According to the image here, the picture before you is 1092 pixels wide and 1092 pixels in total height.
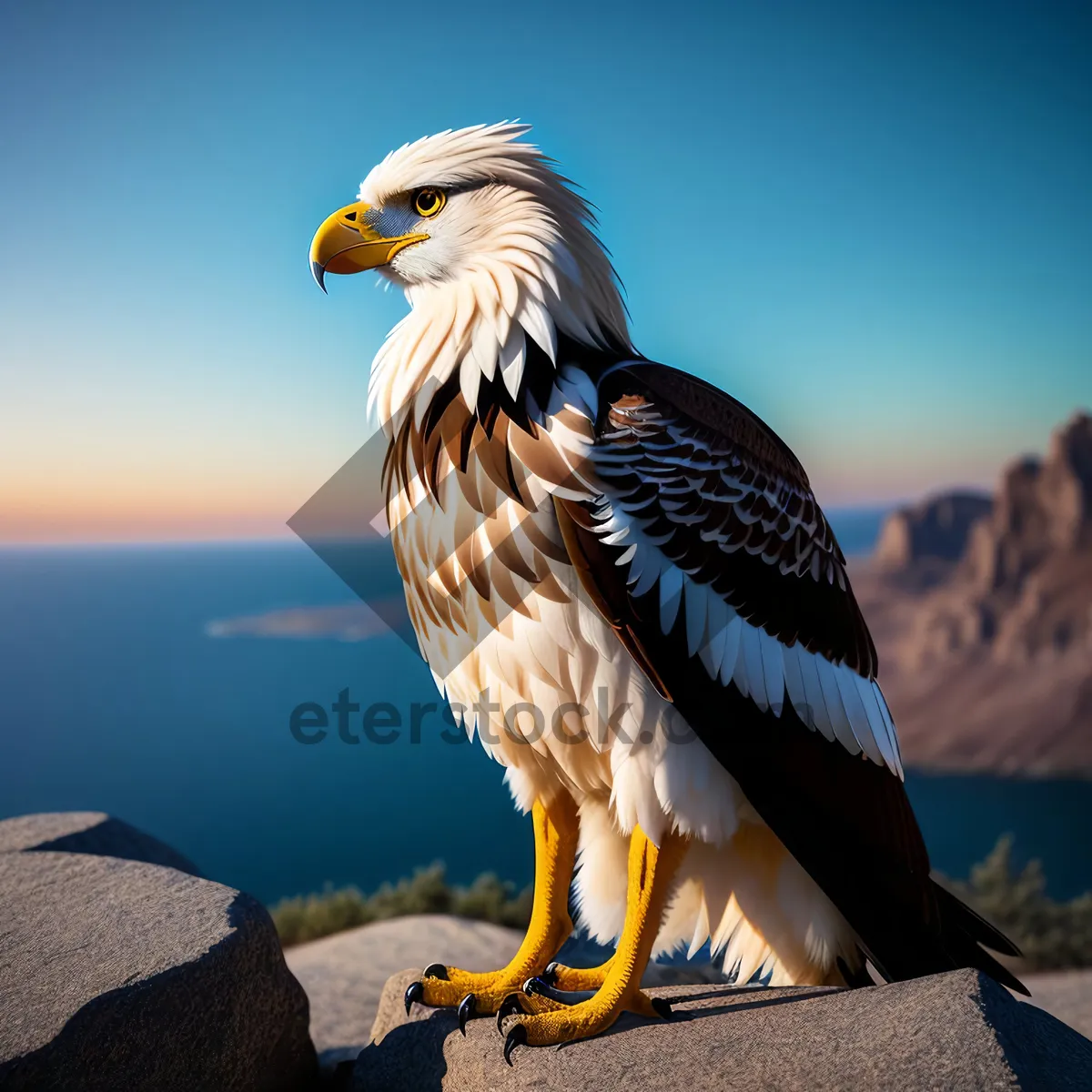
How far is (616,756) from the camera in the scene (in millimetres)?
1969

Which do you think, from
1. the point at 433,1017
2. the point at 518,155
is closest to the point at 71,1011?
the point at 433,1017

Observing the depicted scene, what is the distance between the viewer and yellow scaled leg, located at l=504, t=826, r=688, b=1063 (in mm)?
2002

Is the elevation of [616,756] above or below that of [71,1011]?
above

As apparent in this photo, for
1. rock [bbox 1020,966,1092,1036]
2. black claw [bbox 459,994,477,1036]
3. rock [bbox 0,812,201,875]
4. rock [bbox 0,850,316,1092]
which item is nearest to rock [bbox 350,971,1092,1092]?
black claw [bbox 459,994,477,1036]

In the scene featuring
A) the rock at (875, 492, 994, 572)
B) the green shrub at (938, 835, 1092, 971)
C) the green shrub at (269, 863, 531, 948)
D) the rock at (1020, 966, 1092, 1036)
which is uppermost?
the rock at (875, 492, 994, 572)

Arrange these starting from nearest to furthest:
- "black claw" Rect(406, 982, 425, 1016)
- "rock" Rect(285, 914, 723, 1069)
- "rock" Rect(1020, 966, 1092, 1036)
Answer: "black claw" Rect(406, 982, 425, 1016) → "rock" Rect(285, 914, 723, 1069) → "rock" Rect(1020, 966, 1092, 1036)

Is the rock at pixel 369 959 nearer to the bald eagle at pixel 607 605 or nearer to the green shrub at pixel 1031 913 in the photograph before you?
the bald eagle at pixel 607 605

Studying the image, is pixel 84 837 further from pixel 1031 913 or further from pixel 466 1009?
pixel 1031 913

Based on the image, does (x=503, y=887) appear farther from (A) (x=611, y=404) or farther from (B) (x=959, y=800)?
(B) (x=959, y=800)

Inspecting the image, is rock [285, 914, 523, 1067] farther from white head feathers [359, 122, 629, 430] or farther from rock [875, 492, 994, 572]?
rock [875, 492, 994, 572]

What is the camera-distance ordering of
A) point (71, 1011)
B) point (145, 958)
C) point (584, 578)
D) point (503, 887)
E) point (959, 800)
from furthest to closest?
point (959, 800)
point (503, 887)
point (145, 958)
point (71, 1011)
point (584, 578)

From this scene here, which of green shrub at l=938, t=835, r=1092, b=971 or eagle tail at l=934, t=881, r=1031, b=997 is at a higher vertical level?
eagle tail at l=934, t=881, r=1031, b=997

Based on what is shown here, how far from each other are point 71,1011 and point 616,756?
1.37 meters

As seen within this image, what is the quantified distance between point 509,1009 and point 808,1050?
71 centimetres
